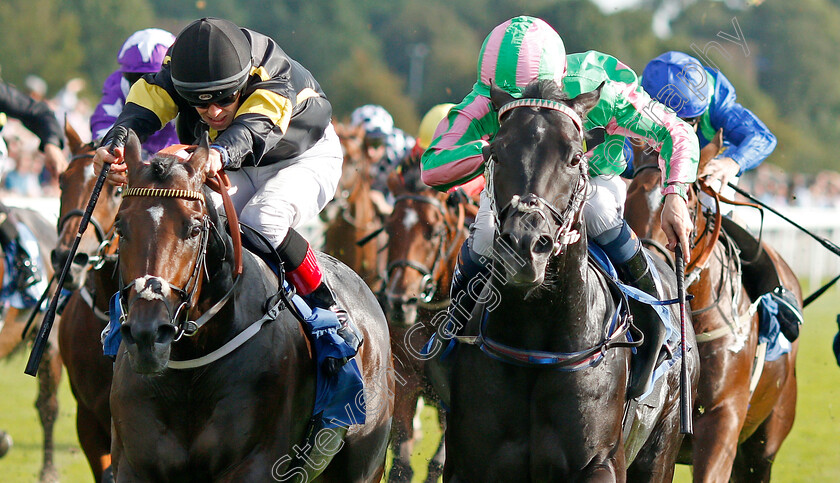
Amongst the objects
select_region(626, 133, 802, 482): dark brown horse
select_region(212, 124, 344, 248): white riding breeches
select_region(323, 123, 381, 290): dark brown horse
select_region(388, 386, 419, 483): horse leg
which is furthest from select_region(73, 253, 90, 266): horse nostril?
select_region(323, 123, 381, 290): dark brown horse

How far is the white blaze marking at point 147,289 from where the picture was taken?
10.0ft

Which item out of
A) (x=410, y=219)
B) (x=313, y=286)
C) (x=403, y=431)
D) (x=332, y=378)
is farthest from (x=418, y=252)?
(x=332, y=378)

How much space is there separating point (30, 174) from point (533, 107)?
13.3m

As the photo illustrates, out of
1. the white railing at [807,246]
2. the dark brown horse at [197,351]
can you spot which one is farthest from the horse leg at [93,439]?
the white railing at [807,246]

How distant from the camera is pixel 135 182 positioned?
3260mm

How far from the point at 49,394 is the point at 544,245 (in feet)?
15.6

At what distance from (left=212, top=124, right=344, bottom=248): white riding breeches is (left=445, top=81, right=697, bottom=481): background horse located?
80 centimetres

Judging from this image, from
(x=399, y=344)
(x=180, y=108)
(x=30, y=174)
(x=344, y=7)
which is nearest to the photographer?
(x=180, y=108)

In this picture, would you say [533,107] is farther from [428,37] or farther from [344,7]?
[344,7]

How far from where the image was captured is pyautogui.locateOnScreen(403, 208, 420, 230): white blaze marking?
7172 mm

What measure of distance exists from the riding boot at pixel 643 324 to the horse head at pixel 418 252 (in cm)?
257

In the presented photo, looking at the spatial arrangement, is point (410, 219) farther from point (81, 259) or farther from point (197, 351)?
point (197, 351)

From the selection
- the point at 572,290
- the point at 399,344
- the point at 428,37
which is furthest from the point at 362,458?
the point at 428,37

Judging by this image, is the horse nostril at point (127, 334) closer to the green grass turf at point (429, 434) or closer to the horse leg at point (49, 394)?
the horse leg at point (49, 394)
